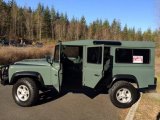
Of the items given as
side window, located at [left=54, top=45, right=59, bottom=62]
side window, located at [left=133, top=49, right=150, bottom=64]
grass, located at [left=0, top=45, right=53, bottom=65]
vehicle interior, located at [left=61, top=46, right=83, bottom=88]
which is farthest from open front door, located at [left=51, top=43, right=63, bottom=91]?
grass, located at [left=0, top=45, right=53, bottom=65]

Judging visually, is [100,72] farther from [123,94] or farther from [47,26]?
[47,26]

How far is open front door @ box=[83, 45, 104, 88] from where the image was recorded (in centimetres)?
1030

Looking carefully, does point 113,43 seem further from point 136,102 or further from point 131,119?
point 131,119

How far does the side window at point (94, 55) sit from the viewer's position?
33.9ft

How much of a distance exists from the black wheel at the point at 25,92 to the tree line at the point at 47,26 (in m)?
77.3

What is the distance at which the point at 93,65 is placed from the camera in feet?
34.3

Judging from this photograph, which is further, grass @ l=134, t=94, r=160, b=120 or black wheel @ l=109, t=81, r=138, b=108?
black wheel @ l=109, t=81, r=138, b=108

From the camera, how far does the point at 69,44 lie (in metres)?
10.8

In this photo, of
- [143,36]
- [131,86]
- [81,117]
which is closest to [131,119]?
[81,117]

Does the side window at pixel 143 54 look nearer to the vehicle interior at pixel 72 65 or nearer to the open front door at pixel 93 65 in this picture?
the open front door at pixel 93 65

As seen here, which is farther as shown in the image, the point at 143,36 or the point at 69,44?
the point at 143,36

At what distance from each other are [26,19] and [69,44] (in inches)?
4075

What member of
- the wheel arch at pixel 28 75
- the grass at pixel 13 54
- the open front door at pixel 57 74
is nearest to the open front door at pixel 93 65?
the open front door at pixel 57 74

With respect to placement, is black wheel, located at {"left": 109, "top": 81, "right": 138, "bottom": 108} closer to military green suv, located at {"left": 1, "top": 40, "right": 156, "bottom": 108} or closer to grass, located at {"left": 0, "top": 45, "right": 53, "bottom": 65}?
military green suv, located at {"left": 1, "top": 40, "right": 156, "bottom": 108}
